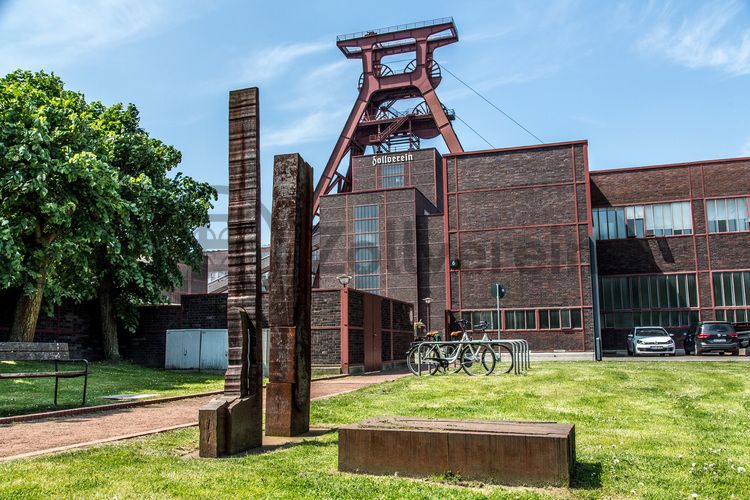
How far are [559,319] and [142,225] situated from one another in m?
21.4

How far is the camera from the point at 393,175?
2451 inches

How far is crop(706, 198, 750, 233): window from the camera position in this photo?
36594 millimetres

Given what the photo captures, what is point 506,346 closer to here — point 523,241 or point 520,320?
point 520,320

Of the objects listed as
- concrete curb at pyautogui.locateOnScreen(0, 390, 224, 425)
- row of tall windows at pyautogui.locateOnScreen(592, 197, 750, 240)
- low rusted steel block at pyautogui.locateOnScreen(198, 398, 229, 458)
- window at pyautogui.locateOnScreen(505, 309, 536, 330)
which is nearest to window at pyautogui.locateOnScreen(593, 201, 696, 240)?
row of tall windows at pyautogui.locateOnScreen(592, 197, 750, 240)

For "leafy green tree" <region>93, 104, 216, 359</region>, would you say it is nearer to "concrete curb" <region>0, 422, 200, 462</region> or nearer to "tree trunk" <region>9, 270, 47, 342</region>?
"tree trunk" <region>9, 270, 47, 342</region>

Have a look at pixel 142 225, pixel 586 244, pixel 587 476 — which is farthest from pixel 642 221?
pixel 587 476

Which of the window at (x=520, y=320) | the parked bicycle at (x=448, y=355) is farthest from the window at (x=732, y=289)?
the parked bicycle at (x=448, y=355)

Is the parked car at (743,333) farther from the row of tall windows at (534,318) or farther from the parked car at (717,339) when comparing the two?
the row of tall windows at (534,318)

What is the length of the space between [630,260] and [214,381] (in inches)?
1129

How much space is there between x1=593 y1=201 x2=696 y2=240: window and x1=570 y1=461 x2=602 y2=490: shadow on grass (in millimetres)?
35645

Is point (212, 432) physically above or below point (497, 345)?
below

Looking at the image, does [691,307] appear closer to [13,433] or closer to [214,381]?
[214,381]

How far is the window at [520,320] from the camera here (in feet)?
116

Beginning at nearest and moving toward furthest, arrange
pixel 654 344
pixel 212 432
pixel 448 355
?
pixel 212 432 < pixel 448 355 < pixel 654 344
